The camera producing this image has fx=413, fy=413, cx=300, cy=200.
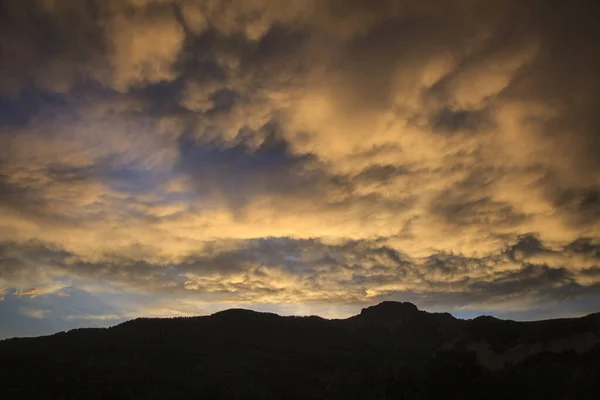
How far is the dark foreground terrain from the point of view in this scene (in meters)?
42.4

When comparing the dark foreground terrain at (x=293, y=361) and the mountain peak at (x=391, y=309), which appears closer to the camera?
the dark foreground terrain at (x=293, y=361)

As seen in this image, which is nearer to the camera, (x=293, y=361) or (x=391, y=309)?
(x=293, y=361)

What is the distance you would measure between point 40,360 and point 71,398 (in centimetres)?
2358

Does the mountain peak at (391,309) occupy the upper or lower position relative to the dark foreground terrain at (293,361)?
upper

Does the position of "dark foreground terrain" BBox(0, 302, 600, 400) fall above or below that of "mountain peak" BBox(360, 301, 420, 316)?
below

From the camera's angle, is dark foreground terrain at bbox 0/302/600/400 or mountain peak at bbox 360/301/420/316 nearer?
dark foreground terrain at bbox 0/302/600/400

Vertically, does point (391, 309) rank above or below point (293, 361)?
above

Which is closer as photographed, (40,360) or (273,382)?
(273,382)

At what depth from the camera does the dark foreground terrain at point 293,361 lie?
139ft

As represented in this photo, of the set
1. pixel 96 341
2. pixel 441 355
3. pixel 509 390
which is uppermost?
pixel 96 341

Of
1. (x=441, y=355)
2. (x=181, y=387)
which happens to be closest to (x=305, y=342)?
(x=181, y=387)

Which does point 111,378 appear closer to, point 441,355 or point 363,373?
point 363,373

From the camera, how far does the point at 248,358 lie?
77375 millimetres

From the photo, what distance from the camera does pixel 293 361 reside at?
3091 inches
